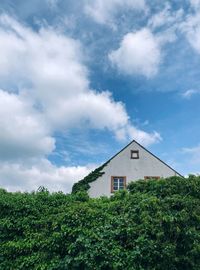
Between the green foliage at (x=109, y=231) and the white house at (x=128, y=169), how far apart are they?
16.8m

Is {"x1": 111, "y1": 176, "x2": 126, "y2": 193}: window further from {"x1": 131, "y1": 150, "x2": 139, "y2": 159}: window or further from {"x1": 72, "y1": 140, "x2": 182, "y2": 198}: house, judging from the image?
{"x1": 131, "y1": 150, "x2": 139, "y2": 159}: window

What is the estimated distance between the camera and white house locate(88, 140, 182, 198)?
29391mm

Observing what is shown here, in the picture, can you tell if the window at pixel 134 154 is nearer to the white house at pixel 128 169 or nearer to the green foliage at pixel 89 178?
the white house at pixel 128 169

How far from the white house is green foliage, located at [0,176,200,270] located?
1677 centimetres

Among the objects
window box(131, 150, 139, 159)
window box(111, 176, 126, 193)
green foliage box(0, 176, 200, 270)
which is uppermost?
window box(131, 150, 139, 159)

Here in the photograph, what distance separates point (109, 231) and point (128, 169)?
737 inches

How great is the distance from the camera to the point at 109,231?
36.5ft

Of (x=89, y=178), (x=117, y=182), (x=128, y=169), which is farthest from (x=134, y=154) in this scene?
(x=89, y=178)

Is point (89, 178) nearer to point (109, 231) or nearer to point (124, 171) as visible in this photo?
point (124, 171)

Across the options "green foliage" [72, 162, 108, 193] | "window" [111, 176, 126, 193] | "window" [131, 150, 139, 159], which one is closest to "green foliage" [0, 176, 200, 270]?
"green foliage" [72, 162, 108, 193]

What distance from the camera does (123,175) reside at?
96.9 feet

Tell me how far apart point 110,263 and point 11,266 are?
114 inches

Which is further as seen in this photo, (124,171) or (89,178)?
(124,171)

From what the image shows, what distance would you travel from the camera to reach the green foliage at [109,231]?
1065 centimetres
